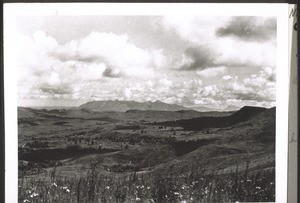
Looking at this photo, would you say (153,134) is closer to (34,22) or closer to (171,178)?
(171,178)

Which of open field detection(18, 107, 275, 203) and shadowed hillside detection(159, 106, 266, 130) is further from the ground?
shadowed hillside detection(159, 106, 266, 130)

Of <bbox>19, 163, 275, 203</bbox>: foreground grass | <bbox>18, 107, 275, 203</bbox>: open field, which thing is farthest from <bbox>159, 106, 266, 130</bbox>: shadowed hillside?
<bbox>19, 163, 275, 203</bbox>: foreground grass

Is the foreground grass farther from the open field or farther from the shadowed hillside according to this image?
the shadowed hillside

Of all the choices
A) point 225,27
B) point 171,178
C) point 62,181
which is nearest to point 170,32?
point 225,27

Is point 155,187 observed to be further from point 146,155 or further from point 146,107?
point 146,107

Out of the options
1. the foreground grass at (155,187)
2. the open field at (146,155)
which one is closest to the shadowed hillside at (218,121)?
the open field at (146,155)

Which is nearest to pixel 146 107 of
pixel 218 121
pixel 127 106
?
pixel 127 106

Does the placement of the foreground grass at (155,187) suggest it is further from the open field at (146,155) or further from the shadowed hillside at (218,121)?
the shadowed hillside at (218,121)

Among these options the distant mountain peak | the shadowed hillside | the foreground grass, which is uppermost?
the distant mountain peak
